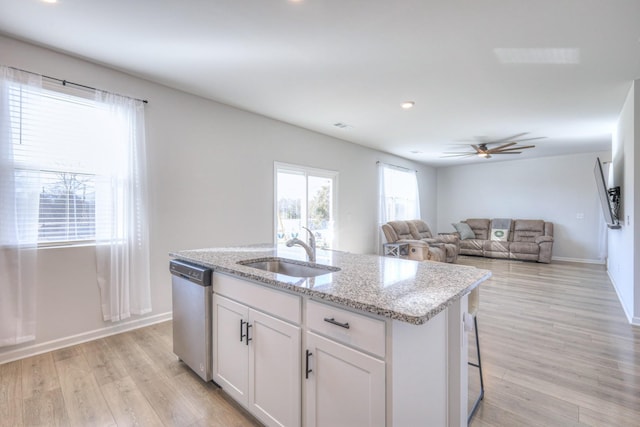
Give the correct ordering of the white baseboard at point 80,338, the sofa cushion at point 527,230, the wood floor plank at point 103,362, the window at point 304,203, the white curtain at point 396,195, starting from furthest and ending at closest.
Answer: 1. the sofa cushion at point 527,230
2. the white curtain at point 396,195
3. the window at point 304,203
4. the white baseboard at point 80,338
5. the wood floor plank at point 103,362

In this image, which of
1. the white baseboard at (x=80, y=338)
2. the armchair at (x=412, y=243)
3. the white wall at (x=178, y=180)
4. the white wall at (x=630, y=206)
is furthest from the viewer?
the armchair at (x=412, y=243)

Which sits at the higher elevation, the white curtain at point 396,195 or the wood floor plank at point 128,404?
the white curtain at point 396,195

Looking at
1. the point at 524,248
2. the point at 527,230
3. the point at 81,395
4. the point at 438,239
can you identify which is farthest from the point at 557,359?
the point at 527,230

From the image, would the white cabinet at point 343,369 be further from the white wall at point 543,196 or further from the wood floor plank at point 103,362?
the white wall at point 543,196

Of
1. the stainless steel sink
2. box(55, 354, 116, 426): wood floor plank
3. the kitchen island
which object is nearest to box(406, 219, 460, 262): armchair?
the stainless steel sink

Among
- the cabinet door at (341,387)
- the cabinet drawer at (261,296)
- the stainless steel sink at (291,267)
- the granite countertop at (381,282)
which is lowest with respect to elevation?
the cabinet door at (341,387)

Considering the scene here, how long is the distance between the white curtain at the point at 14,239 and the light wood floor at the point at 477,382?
33 centimetres

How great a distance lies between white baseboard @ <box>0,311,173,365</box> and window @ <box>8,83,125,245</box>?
0.89 metres

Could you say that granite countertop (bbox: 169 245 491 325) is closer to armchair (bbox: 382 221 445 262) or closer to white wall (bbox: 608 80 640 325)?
white wall (bbox: 608 80 640 325)

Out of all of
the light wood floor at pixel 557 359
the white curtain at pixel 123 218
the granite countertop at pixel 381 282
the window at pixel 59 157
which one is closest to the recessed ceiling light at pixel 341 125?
the white curtain at pixel 123 218

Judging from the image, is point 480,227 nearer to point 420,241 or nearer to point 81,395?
point 420,241

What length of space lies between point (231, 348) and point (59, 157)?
2392mm

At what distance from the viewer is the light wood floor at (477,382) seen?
1828 millimetres

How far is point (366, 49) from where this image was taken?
8.64 ft
